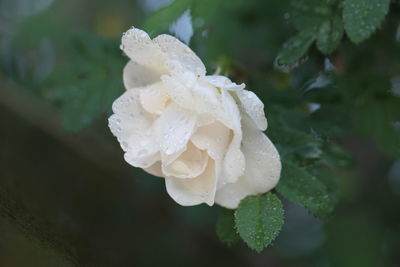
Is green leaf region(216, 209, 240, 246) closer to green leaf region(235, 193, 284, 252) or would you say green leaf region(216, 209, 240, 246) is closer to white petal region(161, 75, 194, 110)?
green leaf region(235, 193, 284, 252)

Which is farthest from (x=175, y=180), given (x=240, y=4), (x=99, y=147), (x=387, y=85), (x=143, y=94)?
(x=99, y=147)

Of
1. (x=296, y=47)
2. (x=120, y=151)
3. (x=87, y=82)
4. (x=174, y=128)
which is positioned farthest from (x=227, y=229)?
(x=120, y=151)

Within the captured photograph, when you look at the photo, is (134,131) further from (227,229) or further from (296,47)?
(296,47)

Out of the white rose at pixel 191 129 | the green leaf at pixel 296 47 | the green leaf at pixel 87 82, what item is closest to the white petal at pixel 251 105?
the white rose at pixel 191 129

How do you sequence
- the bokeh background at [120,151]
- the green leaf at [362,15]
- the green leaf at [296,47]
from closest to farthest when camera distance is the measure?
the green leaf at [362,15]
the green leaf at [296,47]
the bokeh background at [120,151]

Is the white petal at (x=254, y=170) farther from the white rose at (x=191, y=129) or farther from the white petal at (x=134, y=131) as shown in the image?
the white petal at (x=134, y=131)

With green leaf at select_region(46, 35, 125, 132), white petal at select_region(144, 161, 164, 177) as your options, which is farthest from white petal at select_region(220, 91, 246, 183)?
green leaf at select_region(46, 35, 125, 132)
